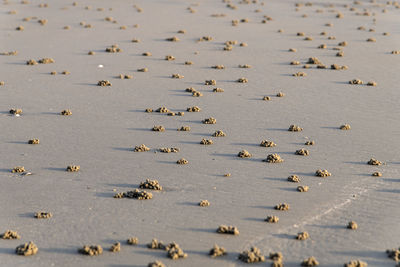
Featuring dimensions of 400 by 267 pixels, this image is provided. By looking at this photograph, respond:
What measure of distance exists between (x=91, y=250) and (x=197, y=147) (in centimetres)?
719

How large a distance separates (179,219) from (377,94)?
14.0 m

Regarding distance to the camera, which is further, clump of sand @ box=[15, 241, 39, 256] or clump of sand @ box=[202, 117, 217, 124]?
clump of sand @ box=[202, 117, 217, 124]

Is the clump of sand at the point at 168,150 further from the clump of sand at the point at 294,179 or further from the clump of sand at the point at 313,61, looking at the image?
the clump of sand at the point at 313,61

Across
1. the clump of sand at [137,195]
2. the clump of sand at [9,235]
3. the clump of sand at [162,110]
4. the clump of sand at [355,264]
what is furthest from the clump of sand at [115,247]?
the clump of sand at [162,110]

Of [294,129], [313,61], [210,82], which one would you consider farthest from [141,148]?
[313,61]

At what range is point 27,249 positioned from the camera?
1257 centimetres

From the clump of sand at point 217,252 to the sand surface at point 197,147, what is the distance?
134 millimetres

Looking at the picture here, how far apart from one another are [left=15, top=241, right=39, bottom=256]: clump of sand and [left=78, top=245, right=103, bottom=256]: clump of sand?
909 mm

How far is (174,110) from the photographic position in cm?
2288

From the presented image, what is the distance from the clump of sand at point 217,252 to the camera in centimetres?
1246

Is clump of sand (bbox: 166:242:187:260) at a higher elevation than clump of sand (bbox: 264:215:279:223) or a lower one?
lower

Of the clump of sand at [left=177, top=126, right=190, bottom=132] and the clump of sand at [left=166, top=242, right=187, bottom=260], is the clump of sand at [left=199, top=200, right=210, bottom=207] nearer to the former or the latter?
the clump of sand at [left=166, top=242, right=187, bottom=260]

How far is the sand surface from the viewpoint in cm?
1337

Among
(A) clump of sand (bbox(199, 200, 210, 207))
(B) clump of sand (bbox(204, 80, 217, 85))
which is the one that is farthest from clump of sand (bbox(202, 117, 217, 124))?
(A) clump of sand (bbox(199, 200, 210, 207))
